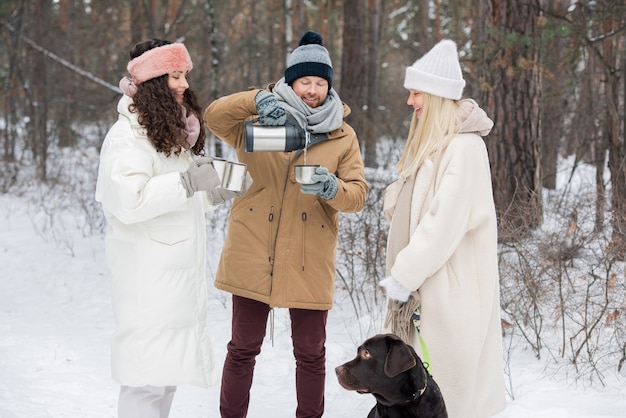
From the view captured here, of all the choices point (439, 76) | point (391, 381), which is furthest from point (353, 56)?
point (391, 381)

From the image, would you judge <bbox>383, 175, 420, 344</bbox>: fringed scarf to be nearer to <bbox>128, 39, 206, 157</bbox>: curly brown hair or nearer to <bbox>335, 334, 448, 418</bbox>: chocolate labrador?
<bbox>335, 334, 448, 418</bbox>: chocolate labrador

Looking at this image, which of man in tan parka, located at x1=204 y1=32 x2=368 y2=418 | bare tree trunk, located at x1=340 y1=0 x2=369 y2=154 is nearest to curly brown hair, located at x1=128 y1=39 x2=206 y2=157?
man in tan parka, located at x1=204 y1=32 x2=368 y2=418

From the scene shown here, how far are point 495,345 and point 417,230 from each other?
0.67m

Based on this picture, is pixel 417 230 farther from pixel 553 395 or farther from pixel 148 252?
pixel 553 395

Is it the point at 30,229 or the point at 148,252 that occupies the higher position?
the point at 148,252

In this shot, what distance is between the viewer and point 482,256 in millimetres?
2895

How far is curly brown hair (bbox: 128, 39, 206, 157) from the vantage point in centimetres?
288

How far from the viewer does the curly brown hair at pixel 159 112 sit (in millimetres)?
2885

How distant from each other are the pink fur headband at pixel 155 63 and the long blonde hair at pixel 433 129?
107cm

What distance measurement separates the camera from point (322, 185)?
9.79 feet

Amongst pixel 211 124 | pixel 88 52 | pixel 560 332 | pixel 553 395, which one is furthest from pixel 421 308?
pixel 88 52

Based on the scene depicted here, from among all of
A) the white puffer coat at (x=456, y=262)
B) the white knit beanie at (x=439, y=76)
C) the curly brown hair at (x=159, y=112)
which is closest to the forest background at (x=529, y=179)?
the white puffer coat at (x=456, y=262)

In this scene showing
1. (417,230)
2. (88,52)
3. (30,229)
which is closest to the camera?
(417,230)

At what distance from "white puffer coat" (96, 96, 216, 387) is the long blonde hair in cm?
99
